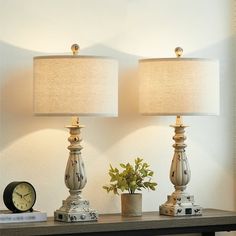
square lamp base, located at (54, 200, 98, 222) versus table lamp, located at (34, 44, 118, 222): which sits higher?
table lamp, located at (34, 44, 118, 222)

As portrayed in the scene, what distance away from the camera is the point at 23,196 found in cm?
265

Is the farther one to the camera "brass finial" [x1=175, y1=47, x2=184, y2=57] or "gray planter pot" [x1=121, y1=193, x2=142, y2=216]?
"brass finial" [x1=175, y1=47, x2=184, y2=57]

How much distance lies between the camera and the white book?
101 inches

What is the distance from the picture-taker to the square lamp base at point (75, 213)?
263 cm

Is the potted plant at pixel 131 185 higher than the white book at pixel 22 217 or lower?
higher

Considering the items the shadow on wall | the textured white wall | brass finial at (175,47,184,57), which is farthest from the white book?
brass finial at (175,47,184,57)

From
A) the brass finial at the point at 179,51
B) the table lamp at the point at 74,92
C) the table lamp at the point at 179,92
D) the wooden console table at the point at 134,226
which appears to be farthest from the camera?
the brass finial at the point at 179,51

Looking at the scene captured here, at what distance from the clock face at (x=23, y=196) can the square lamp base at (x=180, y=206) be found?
0.55 metres

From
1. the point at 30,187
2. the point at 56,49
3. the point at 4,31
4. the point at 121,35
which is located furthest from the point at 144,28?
the point at 30,187

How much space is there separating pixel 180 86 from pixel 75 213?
0.63 m

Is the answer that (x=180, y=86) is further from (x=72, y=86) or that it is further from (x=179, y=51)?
(x=72, y=86)

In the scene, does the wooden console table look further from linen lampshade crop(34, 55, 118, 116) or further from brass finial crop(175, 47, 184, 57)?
brass finial crop(175, 47, 184, 57)

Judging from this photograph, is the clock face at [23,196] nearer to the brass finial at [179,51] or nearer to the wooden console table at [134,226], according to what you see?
the wooden console table at [134,226]

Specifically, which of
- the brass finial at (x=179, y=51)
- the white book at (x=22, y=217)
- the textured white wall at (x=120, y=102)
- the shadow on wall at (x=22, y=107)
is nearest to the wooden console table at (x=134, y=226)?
the white book at (x=22, y=217)
